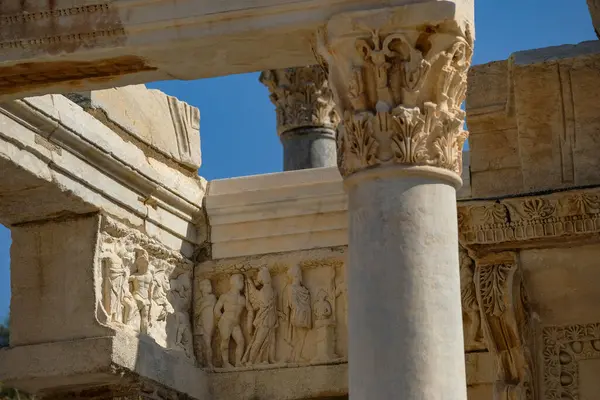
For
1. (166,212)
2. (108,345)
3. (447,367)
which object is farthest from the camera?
(166,212)

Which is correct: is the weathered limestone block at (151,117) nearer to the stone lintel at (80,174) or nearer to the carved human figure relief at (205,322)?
the stone lintel at (80,174)

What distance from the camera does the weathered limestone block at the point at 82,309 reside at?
1313cm

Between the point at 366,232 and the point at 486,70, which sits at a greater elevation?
the point at 486,70

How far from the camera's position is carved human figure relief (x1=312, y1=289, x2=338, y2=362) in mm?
14086

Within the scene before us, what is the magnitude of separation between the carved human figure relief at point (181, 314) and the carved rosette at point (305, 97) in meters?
3.00

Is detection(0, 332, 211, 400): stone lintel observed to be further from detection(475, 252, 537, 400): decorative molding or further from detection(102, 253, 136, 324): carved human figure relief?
detection(475, 252, 537, 400): decorative molding

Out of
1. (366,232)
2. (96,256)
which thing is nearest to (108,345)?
(96,256)

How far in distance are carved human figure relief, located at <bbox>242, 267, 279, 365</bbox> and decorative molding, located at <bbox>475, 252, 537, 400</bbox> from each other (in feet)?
9.31

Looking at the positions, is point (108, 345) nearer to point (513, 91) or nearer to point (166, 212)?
point (166, 212)

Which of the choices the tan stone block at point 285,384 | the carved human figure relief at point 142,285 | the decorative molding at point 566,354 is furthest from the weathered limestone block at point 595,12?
Result: the carved human figure relief at point 142,285

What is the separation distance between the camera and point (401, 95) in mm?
9789

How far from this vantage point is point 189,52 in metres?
10.6

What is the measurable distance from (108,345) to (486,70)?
12.1ft

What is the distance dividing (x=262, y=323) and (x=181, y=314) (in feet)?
2.43
